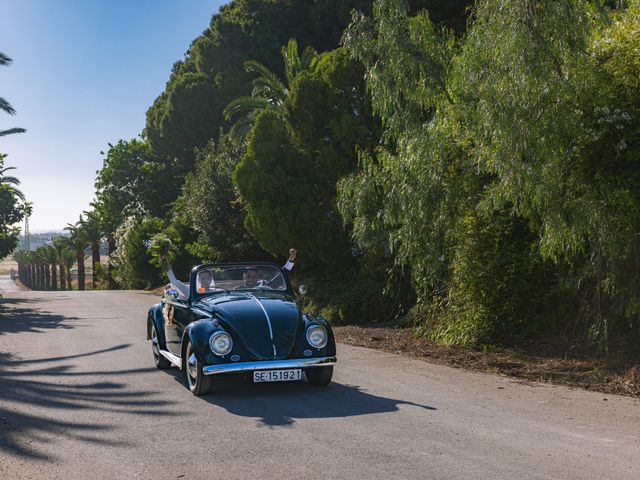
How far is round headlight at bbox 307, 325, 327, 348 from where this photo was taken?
9.27 m

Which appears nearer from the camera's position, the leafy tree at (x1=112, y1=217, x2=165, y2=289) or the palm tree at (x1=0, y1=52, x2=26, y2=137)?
the palm tree at (x1=0, y1=52, x2=26, y2=137)

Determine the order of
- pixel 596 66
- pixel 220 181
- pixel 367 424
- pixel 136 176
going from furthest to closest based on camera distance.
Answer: pixel 136 176 → pixel 220 181 → pixel 596 66 → pixel 367 424

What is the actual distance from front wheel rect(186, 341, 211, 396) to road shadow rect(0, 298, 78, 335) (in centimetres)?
1093

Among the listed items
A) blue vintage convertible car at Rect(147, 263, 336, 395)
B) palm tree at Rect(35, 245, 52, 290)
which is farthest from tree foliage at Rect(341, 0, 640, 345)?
palm tree at Rect(35, 245, 52, 290)

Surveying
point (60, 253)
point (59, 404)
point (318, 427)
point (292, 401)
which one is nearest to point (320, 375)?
point (292, 401)

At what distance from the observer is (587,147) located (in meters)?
10.2

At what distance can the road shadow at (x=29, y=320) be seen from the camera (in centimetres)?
1952

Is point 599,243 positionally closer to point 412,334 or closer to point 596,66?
point 596,66

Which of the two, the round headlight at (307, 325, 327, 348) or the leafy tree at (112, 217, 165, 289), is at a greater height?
the leafy tree at (112, 217, 165, 289)

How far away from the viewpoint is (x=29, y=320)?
2259 centimetres

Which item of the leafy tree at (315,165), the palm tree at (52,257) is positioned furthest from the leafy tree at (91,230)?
the leafy tree at (315,165)

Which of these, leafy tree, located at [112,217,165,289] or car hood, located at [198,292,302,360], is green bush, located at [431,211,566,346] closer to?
car hood, located at [198,292,302,360]

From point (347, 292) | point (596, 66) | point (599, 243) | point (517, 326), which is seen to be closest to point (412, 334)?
point (517, 326)

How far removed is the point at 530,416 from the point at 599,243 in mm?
3392
